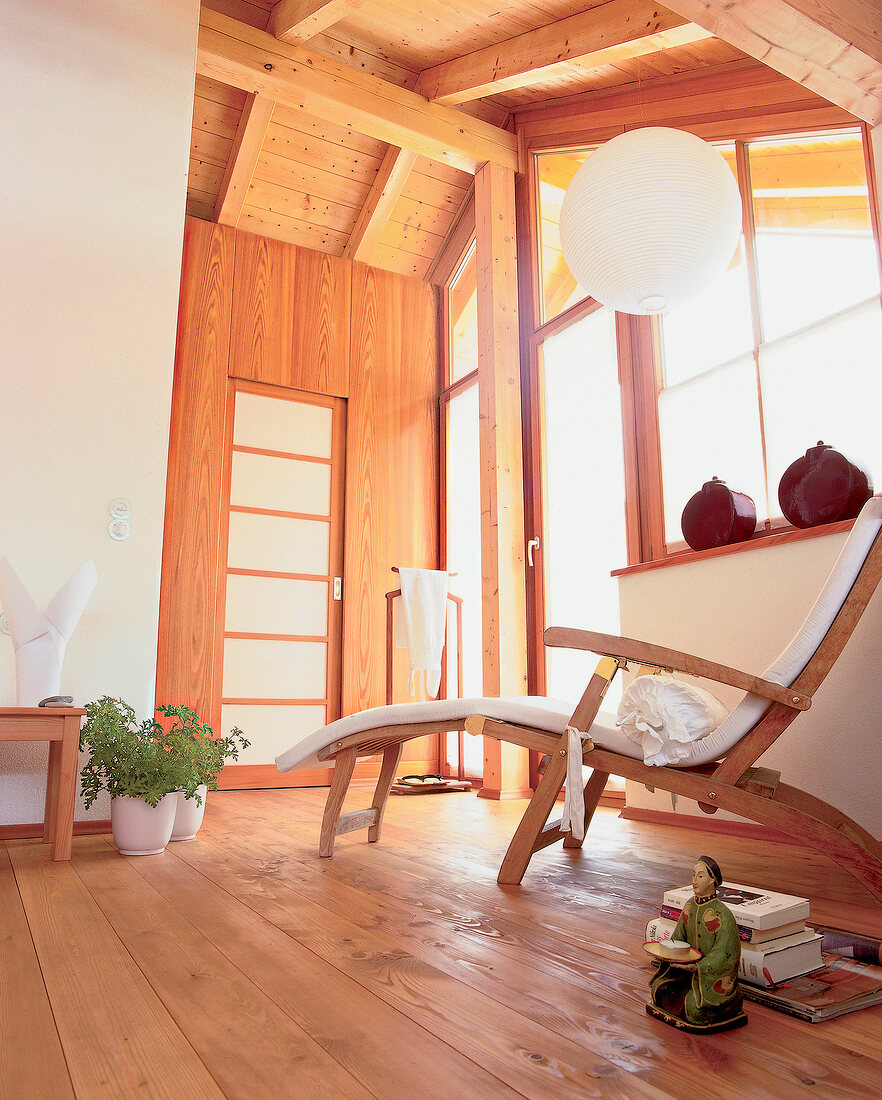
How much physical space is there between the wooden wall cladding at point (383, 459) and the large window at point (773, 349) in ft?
5.78

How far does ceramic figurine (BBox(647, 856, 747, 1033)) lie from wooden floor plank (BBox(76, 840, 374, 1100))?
0.42 metres

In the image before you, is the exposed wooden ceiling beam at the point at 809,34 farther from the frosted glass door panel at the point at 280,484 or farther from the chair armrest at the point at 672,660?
the frosted glass door panel at the point at 280,484

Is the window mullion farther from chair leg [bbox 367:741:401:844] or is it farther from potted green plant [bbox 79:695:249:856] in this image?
Result: potted green plant [bbox 79:695:249:856]

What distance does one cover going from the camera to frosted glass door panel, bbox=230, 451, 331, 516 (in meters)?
4.69

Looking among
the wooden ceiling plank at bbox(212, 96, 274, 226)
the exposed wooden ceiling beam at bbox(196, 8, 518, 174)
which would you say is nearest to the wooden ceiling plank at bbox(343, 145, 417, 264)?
the exposed wooden ceiling beam at bbox(196, 8, 518, 174)

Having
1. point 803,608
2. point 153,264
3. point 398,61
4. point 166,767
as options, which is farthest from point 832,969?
point 398,61

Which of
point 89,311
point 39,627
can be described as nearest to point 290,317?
point 89,311

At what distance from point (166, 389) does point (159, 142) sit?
1010 mm

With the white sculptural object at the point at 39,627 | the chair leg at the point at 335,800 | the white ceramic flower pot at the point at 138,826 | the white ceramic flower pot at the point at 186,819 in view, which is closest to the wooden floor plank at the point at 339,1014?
the chair leg at the point at 335,800

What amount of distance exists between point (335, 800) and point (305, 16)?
11.2 ft

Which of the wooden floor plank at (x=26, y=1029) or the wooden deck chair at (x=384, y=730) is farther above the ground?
the wooden deck chair at (x=384, y=730)

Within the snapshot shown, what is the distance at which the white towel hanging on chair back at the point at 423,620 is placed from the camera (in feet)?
14.3

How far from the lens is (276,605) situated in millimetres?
4676

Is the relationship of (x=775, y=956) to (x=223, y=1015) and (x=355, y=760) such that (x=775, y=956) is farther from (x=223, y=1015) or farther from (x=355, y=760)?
(x=355, y=760)
